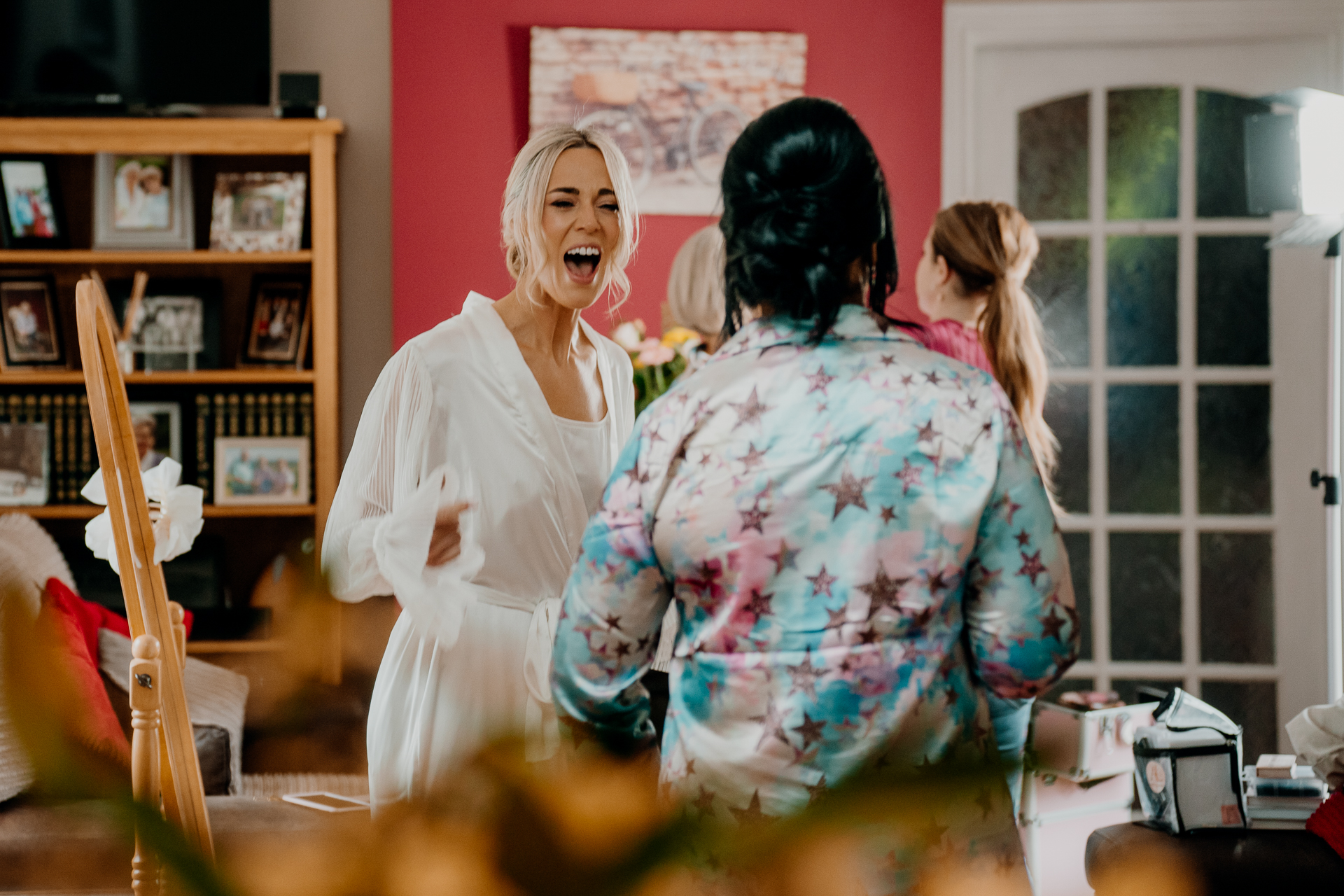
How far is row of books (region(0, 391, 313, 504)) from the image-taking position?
3604mm

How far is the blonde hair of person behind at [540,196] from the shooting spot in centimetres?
143

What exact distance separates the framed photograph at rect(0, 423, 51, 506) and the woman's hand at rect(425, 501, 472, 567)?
2.90 metres

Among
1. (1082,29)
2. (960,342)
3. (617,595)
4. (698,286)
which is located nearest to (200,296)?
(698,286)

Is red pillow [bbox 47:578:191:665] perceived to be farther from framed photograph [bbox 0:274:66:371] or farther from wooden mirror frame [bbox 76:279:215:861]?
wooden mirror frame [bbox 76:279:215:861]

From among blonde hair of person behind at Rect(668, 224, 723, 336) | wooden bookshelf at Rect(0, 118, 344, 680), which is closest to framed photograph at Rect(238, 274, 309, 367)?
wooden bookshelf at Rect(0, 118, 344, 680)

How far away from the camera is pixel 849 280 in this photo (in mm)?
991

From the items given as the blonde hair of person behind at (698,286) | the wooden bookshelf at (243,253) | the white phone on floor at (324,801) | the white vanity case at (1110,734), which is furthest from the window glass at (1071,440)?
the white phone on floor at (324,801)

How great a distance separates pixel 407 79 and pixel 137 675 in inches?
115

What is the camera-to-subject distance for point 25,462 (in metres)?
3.59

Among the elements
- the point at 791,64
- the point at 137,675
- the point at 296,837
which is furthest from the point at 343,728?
the point at 791,64

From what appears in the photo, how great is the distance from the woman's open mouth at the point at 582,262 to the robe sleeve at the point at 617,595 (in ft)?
1.62

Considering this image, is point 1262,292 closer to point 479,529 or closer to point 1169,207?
point 1169,207

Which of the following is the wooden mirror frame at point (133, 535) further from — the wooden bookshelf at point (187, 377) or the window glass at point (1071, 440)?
the window glass at point (1071, 440)

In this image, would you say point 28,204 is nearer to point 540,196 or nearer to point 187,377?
point 187,377
